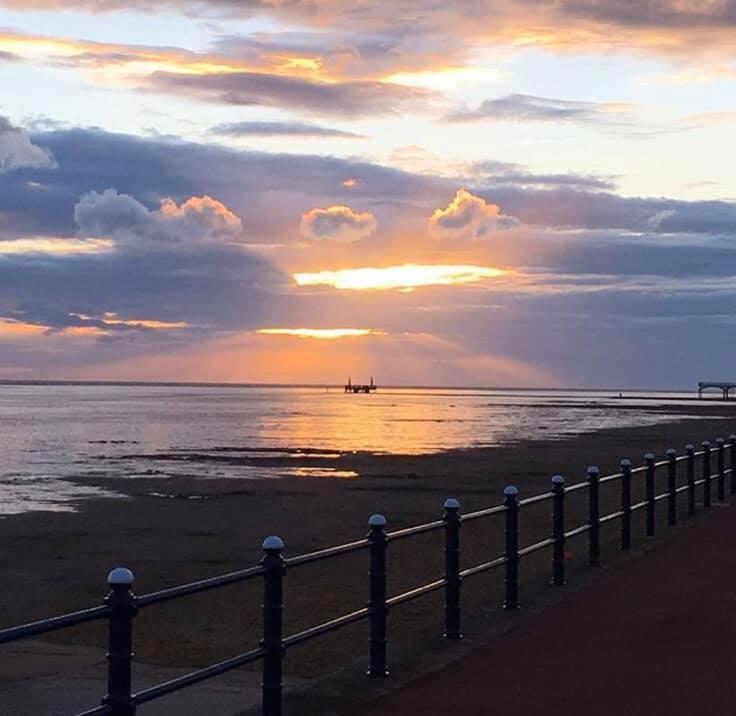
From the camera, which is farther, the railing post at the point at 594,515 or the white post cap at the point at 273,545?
the railing post at the point at 594,515

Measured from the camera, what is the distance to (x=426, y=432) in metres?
71.7

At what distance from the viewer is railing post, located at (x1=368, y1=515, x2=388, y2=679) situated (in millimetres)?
9570

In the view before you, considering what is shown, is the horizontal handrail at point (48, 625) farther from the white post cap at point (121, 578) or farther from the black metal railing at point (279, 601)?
the white post cap at point (121, 578)

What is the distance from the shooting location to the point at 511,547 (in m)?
12.5

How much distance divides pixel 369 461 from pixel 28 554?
25810 millimetres

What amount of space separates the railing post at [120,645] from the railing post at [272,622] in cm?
150

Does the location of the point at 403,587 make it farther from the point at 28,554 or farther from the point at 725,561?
the point at 28,554

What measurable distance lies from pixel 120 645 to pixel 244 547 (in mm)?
15028

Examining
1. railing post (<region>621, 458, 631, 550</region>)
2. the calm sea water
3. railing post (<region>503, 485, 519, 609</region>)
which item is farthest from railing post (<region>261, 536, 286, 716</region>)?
the calm sea water

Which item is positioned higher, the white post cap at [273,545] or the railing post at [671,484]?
the white post cap at [273,545]

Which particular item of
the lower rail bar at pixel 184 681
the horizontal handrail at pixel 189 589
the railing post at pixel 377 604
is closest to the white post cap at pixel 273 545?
the horizontal handrail at pixel 189 589

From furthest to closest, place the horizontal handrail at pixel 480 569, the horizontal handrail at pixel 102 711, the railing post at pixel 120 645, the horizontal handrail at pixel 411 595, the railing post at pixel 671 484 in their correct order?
the railing post at pixel 671 484
the horizontal handrail at pixel 480 569
the horizontal handrail at pixel 411 595
the railing post at pixel 120 645
the horizontal handrail at pixel 102 711

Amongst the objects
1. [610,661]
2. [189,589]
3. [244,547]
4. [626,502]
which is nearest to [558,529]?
[626,502]

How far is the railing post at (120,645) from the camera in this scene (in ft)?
21.0
